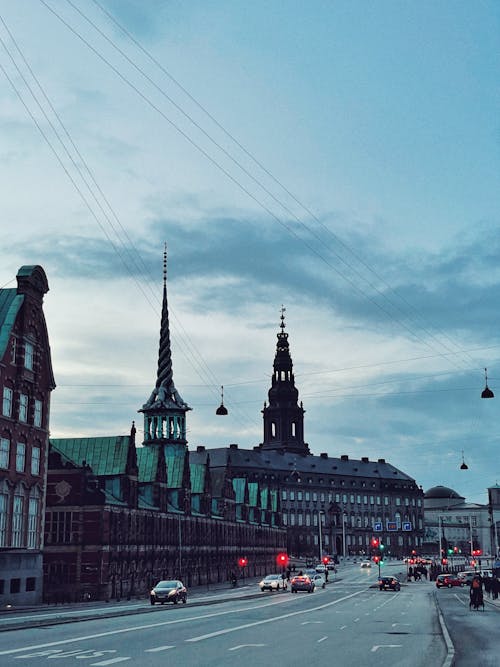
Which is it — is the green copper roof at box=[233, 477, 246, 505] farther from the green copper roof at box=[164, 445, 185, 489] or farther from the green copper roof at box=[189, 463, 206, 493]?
the green copper roof at box=[164, 445, 185, 489]

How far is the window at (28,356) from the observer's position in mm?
63509

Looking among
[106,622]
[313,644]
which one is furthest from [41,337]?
Result: [313,644]

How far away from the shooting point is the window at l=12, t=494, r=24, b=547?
196ft

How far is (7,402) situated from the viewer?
198 ft

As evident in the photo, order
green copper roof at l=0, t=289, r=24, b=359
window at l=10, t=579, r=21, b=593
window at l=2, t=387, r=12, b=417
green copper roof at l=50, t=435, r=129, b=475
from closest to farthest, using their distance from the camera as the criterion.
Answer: window at l=10, t=579, r=21, b=593
window at l=2, t=387, r=12, b=417
green copper roof at l=0, t=289, r=24, b=359
green copper roof at l=50, t=435, r=129, b=475

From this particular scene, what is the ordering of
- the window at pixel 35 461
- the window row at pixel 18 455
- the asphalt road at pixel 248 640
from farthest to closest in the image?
the window at pixel 35 461
the window row at pixel 18 455
the asphalt road at pixel 248 640

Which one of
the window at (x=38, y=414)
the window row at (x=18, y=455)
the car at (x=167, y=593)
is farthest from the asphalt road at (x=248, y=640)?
the window at (x=38, y=414)

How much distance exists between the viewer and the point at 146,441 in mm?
115812

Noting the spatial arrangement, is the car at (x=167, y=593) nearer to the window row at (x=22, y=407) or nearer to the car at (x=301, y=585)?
the window row at (x=22, y=407)

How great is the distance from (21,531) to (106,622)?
23.7 m

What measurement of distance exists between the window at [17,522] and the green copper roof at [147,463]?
3234 cm

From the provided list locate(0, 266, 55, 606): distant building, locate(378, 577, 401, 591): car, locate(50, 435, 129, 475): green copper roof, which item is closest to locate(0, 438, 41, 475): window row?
locate(0, 266, 55, 606): distant building

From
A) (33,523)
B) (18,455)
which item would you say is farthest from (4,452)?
(33,523)

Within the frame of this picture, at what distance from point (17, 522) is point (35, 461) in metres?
5.18
